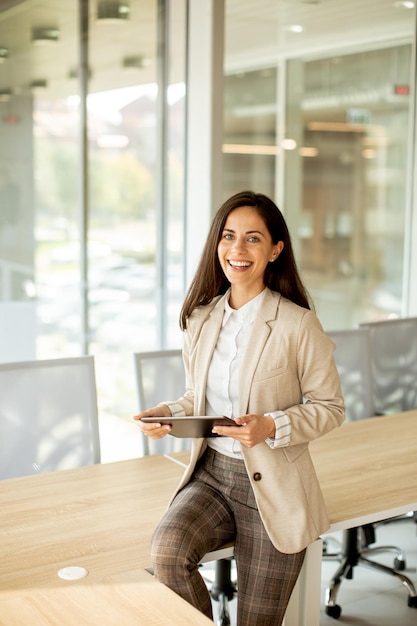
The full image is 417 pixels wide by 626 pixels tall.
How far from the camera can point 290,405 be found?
2.33 m

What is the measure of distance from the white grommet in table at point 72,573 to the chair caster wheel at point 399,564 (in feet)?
7.03

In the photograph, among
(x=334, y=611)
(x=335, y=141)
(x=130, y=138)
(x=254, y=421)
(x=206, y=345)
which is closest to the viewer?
(x=254, y=421)

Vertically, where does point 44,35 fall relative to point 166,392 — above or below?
above

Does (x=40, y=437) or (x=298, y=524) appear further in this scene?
(x=40, y=437)

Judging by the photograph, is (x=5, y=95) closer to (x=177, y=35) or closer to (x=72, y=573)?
(x=177, y=35)

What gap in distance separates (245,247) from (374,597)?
196cm

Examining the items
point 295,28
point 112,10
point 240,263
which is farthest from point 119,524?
point 295,28

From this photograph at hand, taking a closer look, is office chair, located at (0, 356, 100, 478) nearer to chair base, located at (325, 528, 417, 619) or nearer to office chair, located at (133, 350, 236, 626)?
office chair, located at (133, 350, 236, 626)

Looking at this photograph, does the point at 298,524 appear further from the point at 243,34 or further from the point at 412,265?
the point at 412,265

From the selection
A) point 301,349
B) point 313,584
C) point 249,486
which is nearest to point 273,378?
point 301,349

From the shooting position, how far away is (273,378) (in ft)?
7.48

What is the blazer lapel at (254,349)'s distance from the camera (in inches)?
90.1

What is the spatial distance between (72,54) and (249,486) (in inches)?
95.2

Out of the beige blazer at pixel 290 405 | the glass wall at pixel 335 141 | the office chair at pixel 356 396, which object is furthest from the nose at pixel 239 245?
the glass wall at pixel 335 141
